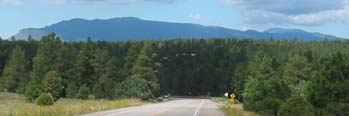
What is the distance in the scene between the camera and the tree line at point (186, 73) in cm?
2491

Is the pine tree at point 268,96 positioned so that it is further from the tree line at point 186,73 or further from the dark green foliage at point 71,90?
the dark green foliage at point 71,90

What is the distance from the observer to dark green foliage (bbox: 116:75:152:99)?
265ft

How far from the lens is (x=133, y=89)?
268 ft

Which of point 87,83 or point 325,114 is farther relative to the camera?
point 87,83

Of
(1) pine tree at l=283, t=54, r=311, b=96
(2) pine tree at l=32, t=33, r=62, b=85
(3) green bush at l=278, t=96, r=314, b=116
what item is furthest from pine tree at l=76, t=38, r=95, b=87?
(3) green bush at l=278, t=96, r=314, b=116

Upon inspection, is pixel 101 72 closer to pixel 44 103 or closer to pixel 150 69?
→ pixel 150 69

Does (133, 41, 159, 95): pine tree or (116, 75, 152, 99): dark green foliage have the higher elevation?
(133, 41, 159, 95): pine tree

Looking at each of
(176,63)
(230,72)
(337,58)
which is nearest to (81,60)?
(337,58)

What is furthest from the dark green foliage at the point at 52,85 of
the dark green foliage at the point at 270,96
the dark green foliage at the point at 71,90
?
the dark green foliage at the point at 270,96

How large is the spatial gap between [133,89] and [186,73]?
95827mm

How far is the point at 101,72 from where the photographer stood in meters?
90.7

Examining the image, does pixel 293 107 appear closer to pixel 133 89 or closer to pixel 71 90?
pixel 71 90

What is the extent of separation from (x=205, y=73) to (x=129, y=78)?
9350 cm

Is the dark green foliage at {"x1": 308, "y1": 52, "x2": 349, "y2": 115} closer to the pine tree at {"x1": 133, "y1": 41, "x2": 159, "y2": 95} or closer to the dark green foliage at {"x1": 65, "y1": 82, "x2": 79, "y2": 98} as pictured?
the dark green foliage at {"x1": 65, "y1": 82, "x2": 79, "y2": 98}
